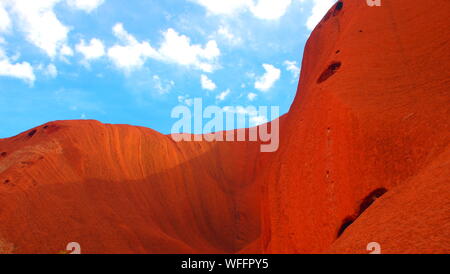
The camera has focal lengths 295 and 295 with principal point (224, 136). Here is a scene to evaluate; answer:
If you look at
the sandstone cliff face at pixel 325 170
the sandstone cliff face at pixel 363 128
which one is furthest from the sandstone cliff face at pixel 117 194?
the sandstone cliff face at pixel 363 128

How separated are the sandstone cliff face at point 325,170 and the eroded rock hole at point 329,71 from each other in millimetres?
61

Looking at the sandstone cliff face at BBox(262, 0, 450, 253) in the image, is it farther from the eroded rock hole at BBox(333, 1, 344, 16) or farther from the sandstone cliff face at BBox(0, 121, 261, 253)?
the sandstone cliff face at BBox(0, 121, 261, 253)

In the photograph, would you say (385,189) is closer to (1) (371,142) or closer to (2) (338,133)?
(1) (371,142)

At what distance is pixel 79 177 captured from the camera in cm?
1980

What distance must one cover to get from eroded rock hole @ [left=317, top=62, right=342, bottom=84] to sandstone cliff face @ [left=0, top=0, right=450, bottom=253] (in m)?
0.06

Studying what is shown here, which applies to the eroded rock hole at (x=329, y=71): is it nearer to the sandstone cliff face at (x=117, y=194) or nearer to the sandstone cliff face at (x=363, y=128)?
the sandstone cliff face at (x=363, y=128)

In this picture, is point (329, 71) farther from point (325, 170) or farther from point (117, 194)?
point (117, 194)

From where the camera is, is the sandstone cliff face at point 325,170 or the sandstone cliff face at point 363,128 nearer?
the sandstone cliff face at point 325,170

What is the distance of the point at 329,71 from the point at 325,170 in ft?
17.3

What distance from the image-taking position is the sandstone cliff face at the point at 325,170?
22.6ft

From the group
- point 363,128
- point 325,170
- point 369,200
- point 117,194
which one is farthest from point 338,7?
point 117,194

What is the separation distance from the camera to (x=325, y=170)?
10469 mm
